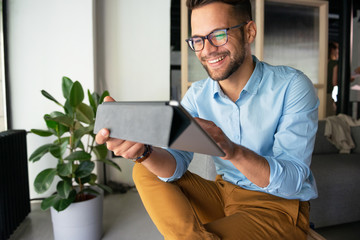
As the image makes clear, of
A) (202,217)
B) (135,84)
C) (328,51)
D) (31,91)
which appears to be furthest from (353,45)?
(31,91)

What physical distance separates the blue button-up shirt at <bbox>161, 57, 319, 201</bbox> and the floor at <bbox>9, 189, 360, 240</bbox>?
1.16 m

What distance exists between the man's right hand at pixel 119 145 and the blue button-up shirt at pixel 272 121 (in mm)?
241

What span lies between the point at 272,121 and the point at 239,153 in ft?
1.25

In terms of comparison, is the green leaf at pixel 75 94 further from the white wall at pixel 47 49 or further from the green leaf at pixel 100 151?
the white wall at pixel 47 49

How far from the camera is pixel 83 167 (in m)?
1.89

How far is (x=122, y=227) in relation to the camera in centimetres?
214

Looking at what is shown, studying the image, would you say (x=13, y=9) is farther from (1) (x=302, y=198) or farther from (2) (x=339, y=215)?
(2) (x=339, y=215)

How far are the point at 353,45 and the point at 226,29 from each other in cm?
345

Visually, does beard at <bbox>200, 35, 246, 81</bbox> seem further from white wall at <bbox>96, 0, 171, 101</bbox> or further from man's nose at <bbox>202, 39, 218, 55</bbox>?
white wall at <bbox>96, 0, 171, 101</bbox>

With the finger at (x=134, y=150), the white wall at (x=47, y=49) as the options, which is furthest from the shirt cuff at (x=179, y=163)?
the white wall at (x=47, y=49)

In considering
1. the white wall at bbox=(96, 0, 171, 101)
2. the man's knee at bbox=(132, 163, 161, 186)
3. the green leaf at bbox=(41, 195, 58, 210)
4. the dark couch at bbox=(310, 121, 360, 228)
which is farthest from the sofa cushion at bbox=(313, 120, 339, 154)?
the green leaf at bbox=(41, 195, 58, 210)

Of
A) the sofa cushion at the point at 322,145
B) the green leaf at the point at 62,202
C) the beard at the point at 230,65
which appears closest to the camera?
the beard at the point at 230,65

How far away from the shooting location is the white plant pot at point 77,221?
1.82 meters

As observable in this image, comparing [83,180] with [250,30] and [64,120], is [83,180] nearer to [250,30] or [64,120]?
[64,120]
